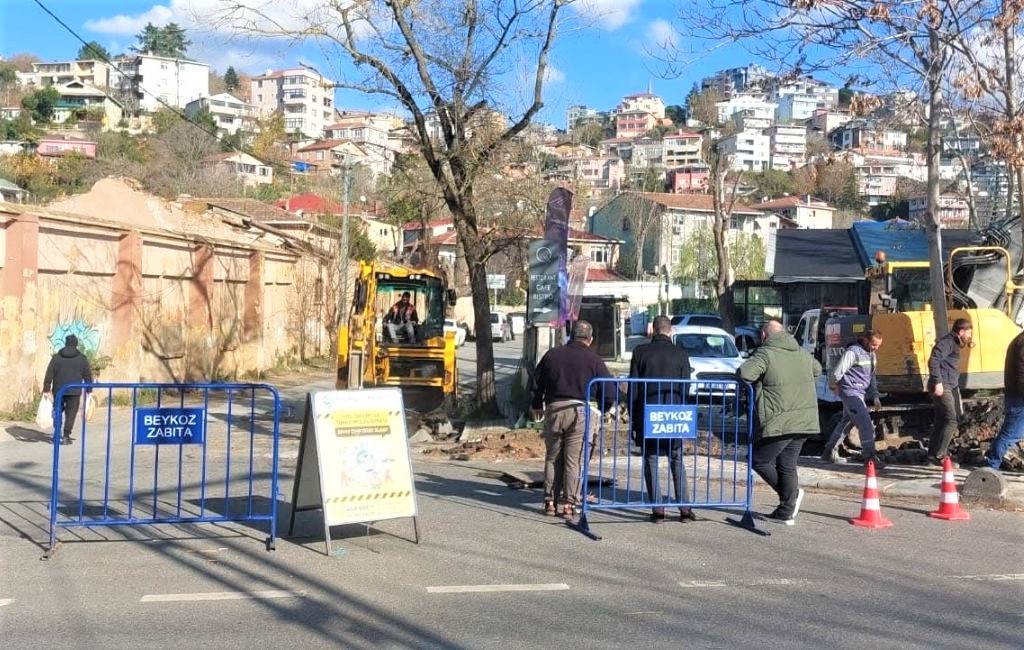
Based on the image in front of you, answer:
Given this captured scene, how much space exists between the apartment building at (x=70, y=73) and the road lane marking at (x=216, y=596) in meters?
133

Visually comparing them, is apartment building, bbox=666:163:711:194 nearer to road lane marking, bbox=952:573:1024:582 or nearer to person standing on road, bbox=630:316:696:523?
person standing on road, bbox=630:316:696:523

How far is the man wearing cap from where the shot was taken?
21.0 metres

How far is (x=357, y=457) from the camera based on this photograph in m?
8.41

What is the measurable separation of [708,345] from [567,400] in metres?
13.2

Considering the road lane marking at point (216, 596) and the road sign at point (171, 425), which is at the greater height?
the road sign at point (171, 425)

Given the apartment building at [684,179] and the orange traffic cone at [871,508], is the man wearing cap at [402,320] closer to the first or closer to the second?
the orange traffic cone at [871,508]

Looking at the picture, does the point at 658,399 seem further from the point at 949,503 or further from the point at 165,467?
the point at 165,467

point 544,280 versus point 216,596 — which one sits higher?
point 544,280

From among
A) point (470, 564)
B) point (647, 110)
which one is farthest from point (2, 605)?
point (647, 110)

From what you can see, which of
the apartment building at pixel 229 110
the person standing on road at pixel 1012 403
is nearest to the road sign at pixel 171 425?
the person standing on road at pixel 1012 403

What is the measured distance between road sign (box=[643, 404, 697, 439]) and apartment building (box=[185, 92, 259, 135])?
10560 cm

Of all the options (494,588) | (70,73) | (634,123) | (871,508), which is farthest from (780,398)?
(634,123)

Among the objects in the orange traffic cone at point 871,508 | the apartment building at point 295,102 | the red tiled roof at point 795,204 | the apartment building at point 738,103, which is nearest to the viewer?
the orange traffic cone at point 871,508

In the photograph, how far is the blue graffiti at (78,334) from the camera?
1917cm
